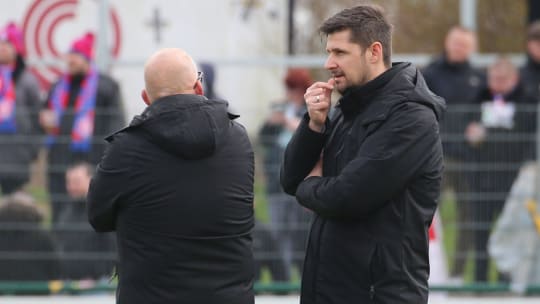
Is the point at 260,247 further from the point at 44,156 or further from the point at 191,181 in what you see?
the point at 191,181

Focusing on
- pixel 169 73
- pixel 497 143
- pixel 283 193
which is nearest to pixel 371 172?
pixel 169 73

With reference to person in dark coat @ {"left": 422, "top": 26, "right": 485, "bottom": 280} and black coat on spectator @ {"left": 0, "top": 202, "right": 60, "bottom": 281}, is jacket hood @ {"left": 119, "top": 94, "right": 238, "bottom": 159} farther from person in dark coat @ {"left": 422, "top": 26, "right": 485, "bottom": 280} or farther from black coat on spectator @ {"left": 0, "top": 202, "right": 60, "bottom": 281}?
black coat on spectator @ {"left": 0, "top": 202, "right": 60, "bottom": 281}

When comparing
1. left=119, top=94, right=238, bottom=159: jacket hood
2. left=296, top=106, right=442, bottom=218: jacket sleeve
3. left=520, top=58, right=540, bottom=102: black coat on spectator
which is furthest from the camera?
left=520, top=58, right=540, bottom=102: black coat on spectator

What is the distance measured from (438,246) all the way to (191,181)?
4536mm

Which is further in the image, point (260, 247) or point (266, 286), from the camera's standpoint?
point (260, 247)

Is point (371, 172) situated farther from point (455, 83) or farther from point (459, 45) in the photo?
point (459, 45)

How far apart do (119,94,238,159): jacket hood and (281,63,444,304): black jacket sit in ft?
1.28

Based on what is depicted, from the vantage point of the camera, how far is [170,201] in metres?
5.07

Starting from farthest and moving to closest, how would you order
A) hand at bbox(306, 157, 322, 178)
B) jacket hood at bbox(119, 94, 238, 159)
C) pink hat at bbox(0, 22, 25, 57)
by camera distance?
pink hat at bbox(0, 22, 25, 57), hand at bbox(306, 157, 322, 178), jacket hood at bbox(119, 94, 238, 159)

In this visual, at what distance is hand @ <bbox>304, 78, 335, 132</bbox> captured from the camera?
5.09m

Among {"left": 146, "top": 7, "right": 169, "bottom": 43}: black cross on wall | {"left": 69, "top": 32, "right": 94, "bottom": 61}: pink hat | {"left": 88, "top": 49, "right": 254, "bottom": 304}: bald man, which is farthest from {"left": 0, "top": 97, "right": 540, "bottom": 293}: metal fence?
{"left": 88, "top": 49, "right": 254, "bottom": 304}: bald man

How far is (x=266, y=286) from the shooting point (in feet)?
28.8

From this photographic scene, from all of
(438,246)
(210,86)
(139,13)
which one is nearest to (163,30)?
(139,13)

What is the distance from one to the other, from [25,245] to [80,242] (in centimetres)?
42
